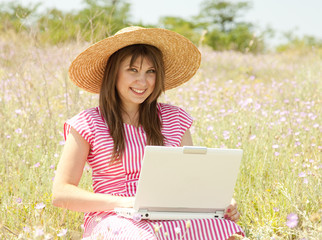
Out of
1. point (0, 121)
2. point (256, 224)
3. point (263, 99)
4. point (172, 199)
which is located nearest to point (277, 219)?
point (256, 224)

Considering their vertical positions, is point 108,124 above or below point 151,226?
above

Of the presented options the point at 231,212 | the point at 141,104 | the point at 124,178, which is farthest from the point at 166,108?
the point at 231,212

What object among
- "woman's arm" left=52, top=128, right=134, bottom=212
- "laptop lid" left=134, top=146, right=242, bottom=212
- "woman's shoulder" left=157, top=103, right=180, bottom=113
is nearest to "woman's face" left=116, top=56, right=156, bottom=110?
"woman's shoulder" left=157, top=103, right=180, bottom=113

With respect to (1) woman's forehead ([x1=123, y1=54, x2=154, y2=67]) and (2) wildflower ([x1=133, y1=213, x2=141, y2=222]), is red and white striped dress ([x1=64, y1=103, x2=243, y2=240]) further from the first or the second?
(1) woman's forehead ([x1=123, y1=54, x2=154, y2=67])

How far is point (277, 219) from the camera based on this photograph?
7.88 feet

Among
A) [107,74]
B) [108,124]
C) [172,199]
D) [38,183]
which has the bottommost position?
[38,183]

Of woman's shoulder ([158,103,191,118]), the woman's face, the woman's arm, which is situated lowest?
the woman's arm

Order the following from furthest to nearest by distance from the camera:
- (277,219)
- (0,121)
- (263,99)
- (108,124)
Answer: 1. (263,99)
2. (0,121)
3. (277,219)
4. (108,124)

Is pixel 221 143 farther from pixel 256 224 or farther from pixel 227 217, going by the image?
pixel 227 217

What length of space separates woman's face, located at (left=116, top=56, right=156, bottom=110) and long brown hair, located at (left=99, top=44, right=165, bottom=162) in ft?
0.07

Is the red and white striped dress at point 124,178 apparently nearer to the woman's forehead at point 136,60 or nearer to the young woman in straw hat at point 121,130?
the young woman in straw hat at point 121,130

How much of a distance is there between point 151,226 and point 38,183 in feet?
3.51

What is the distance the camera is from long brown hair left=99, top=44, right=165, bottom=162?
228cm

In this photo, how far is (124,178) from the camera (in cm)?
218
